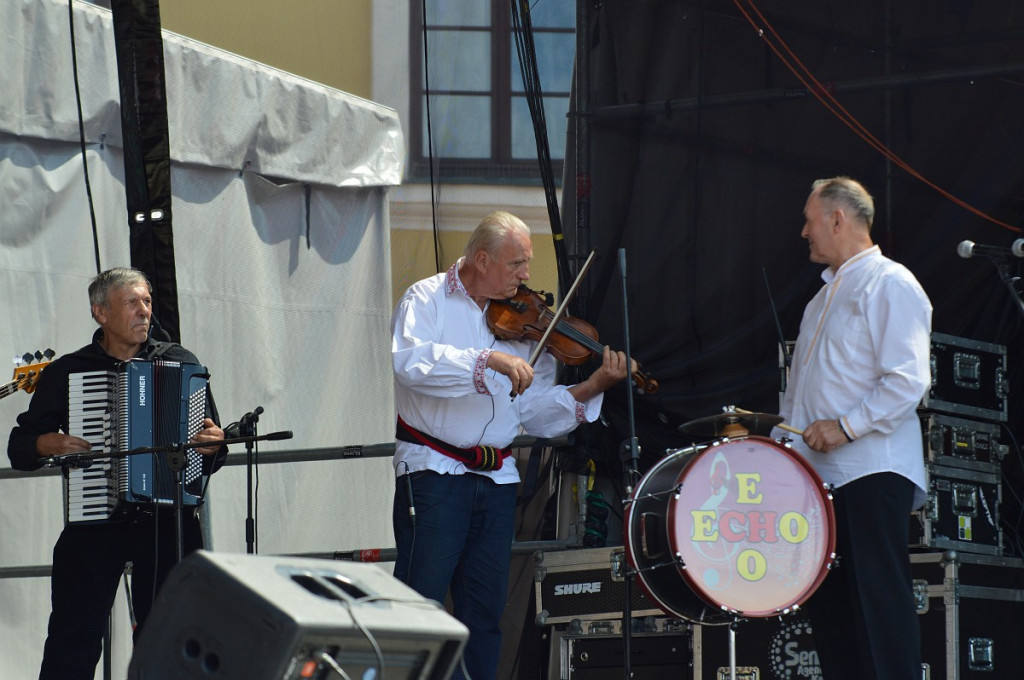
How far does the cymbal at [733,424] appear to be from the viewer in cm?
416

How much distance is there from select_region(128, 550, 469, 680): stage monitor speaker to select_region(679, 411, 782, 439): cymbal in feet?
5.35

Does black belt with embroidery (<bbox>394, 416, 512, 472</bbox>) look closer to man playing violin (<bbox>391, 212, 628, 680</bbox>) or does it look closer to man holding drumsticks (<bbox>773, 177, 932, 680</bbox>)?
man playing violin (<bbox>391, 212, 628, 680</bbox>)

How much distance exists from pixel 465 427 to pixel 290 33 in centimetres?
357

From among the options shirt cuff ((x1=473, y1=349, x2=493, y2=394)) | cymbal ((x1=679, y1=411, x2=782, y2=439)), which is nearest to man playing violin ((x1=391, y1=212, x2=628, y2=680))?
shirt cuff ((x1=473, y1=349, x2=493, y2=394))

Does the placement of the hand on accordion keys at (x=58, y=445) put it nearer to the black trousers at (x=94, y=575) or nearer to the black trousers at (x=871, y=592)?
the black trousers at (x=94, y=575)

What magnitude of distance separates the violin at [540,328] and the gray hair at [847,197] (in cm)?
87

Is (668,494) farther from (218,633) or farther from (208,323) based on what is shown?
(208,323)

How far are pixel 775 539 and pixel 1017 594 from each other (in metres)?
1.28

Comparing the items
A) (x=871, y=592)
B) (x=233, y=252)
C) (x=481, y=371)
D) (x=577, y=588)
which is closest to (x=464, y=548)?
(x=481, y=371)

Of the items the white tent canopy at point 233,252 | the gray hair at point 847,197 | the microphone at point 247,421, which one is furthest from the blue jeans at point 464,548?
the white tent canopy at point 233,252

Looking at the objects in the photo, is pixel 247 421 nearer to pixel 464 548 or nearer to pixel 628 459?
pixel 464 548

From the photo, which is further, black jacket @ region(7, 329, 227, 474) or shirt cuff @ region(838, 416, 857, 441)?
black jacket @ region(7, 329, 227, 474)

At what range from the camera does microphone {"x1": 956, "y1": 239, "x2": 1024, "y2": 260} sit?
13.6 ft

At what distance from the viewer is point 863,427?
407cm
